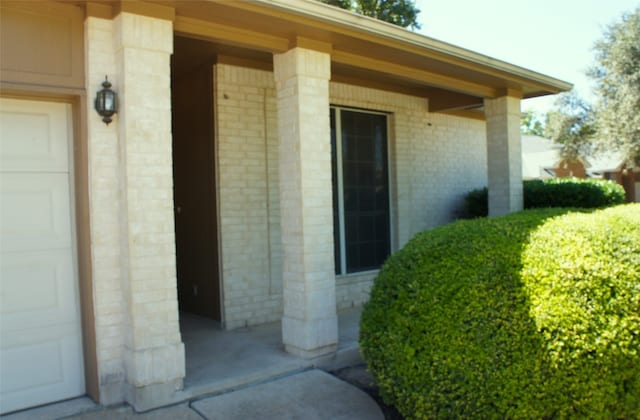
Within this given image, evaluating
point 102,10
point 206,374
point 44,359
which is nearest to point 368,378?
point 206,374

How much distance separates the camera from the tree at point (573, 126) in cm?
2152

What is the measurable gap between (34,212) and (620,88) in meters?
18.7

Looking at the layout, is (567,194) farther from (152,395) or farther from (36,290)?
(36,290)

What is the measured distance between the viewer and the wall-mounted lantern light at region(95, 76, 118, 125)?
13.2 feet

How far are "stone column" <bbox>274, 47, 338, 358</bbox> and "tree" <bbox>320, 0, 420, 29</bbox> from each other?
38.8 ft

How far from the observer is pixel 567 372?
128 inches

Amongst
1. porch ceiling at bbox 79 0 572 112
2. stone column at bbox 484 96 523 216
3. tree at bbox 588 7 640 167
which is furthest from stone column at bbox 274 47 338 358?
tree at bbox 588 7 640 167

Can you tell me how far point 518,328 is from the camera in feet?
11.0

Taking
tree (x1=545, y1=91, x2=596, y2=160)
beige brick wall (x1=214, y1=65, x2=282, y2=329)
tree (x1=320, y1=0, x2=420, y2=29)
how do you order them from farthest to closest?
1. tree (x1=545, y1=91, x2=596, y2=160)
2. tree (x1=320, y1=0, x2=420, y2=29)
3. beige brick wall (x1=214, y1=65, x2=282, y2=329)

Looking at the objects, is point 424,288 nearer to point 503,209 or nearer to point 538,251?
point 538,251

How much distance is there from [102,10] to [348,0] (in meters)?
13.0

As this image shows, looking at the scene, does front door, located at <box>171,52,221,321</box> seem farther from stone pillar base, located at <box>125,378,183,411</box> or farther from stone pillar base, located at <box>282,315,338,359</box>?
stone pillar base, located at <box>125,378,183,411</box>

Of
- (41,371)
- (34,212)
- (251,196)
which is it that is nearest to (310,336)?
(251,196)

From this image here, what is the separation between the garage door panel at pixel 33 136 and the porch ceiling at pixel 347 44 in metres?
1.00
